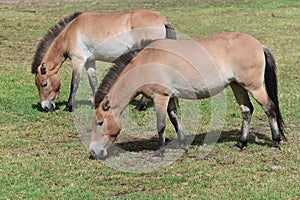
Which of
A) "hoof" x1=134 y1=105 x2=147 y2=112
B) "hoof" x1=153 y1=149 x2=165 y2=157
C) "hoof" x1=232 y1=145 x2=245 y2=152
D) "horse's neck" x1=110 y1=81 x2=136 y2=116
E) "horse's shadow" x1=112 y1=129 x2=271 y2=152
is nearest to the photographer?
"horse's neck" x1=110 y1=81 x2=136 y2=116

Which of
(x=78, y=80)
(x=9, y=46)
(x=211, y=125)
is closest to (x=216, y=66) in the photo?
(x=211, y=125)

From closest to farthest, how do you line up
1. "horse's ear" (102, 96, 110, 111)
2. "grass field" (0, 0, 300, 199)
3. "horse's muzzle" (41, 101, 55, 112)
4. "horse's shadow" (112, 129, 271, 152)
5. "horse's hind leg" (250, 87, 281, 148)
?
"grass field" (0, 0, 300, 199)
"horse's ear" (102, 96, 110, 111)
"horse's hind leg" (250, 87, 281, 148)
"horse's shadow" (112, 129, 271, 152)
"horse's muzzle" (41, 101, 55, 112)

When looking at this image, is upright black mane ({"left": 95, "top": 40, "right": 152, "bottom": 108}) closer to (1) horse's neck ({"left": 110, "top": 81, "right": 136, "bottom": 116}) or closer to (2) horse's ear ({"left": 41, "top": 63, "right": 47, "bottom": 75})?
(1) horse's neck ({"left": 110, "top": 81, "right": 136, "bottom": 116})

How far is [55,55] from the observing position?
10930 mm

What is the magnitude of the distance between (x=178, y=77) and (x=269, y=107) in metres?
1.35

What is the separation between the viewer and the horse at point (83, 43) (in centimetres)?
1074

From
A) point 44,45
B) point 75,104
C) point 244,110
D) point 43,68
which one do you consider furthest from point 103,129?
point 44,45

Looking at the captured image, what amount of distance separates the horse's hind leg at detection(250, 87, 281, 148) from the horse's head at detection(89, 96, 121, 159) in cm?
194

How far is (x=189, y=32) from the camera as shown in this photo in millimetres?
20000

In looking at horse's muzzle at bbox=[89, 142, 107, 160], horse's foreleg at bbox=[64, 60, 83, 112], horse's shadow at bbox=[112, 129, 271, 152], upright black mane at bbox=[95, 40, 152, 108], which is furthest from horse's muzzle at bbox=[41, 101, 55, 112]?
horse's muzzle at bbox=[89, 142, 107, 160]

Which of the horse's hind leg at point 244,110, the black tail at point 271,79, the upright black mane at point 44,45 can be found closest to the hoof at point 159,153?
the horse's hind leg at point 244,110

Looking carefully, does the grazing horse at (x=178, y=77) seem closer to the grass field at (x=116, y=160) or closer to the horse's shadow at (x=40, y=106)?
the grass field at (x=116, y=160)

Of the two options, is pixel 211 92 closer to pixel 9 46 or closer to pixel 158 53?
pixel 158 53

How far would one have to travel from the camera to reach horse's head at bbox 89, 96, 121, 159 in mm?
7539
